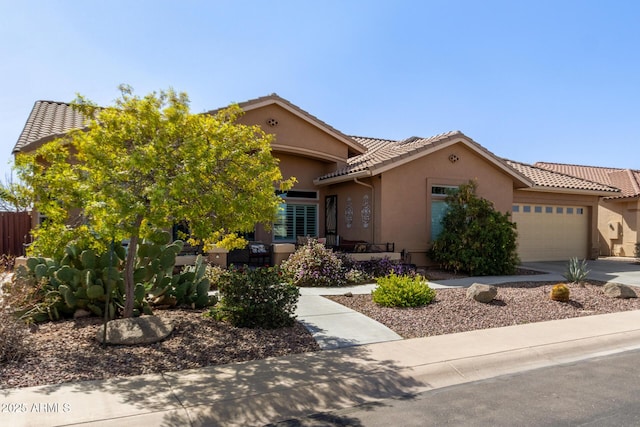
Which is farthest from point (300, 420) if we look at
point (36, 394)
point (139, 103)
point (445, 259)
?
point (445, 259)

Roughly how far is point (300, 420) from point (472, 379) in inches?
93.6

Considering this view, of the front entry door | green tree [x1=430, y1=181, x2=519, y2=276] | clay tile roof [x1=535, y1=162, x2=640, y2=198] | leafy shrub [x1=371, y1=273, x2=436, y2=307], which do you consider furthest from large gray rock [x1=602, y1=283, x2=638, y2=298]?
clay tile roof [x1=535, y1=162, x2=640, y2=198]

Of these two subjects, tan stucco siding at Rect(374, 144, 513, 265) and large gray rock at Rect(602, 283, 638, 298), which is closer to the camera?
large gray rock at Rect(602, 283, 638, 298)

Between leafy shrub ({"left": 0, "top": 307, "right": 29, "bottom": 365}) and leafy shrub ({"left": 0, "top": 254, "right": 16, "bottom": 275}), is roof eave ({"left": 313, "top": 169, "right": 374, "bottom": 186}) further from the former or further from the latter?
leafy shrub ({"left": 0, "top": 307, "right": 29, "bottom": 365})

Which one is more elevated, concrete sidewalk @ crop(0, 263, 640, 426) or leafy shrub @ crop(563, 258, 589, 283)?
leafy shrub @ crop(563, 258, 589, 283)

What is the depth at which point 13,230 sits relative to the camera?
15430mm

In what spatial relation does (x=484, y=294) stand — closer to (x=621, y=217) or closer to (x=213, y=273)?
(x=213, y=273)

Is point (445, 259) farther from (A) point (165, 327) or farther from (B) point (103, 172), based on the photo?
(B) point (103, 172)

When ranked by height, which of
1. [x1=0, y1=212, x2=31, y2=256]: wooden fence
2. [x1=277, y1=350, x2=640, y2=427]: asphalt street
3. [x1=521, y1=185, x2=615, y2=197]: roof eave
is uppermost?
[x1=521, y1=185, x2=615, y2=197]: roof eave

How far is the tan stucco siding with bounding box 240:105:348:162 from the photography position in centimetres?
1525

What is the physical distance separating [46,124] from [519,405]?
14.7m

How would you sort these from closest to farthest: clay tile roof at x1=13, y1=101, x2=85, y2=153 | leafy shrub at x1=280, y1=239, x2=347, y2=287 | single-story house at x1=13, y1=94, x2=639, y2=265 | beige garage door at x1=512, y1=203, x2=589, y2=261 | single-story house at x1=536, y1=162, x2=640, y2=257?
leafy shrub at x1=280, y1=239, x2=347, y2=287, clay tile roof at x1=13, y1=101, x2=85, y2=153, single-story house at x1=13, y1=94, x2=639, y2=265, beige garage door at x1=512, y1=203, x2=589, y2=261, single-story house at x1=536, y1=162, x2=640, y2=257

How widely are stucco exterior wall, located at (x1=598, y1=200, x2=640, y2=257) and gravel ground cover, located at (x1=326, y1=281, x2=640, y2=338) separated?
14.4 m

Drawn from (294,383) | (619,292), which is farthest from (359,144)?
(294,383)
